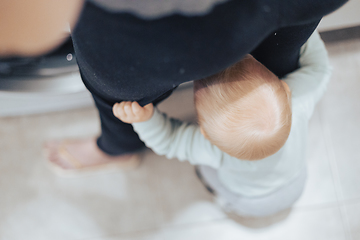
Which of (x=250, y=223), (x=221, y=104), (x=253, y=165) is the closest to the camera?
(x=221, y=104)

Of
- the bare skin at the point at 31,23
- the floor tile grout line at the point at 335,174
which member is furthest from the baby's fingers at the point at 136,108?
the floor tile grout line at the point at 335,174

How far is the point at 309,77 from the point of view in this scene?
0.65 metres

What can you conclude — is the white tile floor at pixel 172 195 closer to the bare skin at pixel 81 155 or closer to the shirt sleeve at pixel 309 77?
the bare skin at pixel 81 155

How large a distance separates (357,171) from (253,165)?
567 millimetres

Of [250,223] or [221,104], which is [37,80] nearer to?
[221,104]

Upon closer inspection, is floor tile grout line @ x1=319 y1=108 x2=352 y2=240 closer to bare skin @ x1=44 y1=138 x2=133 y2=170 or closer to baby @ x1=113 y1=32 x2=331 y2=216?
baby @ x1=113 y1=32 x2=331 y2=216

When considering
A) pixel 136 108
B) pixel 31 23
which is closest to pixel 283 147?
pixel 136 108

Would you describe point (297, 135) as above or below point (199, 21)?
below

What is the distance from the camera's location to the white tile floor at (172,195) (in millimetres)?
969

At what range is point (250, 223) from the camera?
0.96 meters

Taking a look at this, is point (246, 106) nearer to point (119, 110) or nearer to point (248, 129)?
point (248, 129)

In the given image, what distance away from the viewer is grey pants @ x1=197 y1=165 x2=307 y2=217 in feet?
2.59

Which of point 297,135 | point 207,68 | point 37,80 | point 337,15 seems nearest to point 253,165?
point 297,135

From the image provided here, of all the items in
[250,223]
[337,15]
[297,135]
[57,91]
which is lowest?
[250,223]
